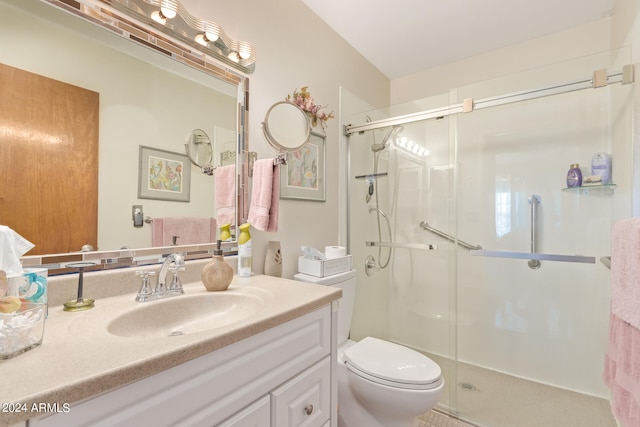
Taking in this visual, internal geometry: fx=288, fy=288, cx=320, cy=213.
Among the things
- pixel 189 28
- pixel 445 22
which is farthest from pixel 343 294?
pixel 445 22

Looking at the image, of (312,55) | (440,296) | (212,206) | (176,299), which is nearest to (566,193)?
(440,296)

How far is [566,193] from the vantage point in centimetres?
194

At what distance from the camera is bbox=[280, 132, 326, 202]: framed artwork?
5.57 feet

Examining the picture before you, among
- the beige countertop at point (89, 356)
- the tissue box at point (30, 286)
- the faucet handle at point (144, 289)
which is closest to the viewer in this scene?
the beige countertop at point (89, 356)

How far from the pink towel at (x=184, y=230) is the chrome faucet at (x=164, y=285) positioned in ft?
0.32

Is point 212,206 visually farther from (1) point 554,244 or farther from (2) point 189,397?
(1) point 554,244

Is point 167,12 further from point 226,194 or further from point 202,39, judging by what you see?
point 226,194

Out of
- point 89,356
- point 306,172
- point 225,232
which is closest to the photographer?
point 89,356

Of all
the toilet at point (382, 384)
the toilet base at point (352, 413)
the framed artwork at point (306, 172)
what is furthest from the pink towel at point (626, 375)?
the framed artwork at point (306, 172)

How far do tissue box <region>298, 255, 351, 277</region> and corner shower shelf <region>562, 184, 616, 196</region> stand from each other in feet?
5.28

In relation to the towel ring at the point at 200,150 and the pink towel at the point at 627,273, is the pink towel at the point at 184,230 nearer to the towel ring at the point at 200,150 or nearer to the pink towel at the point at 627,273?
the towel ring at the point at 200,150

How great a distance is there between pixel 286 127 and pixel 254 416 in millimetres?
1348

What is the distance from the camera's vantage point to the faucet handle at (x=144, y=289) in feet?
3.14

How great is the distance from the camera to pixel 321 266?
1.58m
